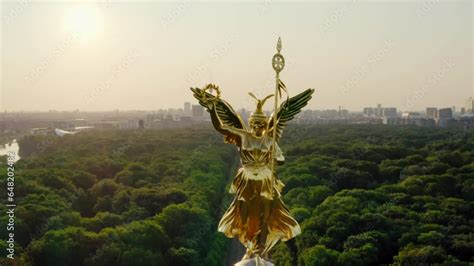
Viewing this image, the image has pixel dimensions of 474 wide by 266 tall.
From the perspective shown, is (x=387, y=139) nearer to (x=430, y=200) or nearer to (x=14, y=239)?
(x=430, y=200)

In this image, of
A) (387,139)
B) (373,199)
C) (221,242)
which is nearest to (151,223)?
(221,242)

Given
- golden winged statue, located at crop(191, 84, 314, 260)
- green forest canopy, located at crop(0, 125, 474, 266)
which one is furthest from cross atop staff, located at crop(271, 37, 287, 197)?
green forest canopy, located at crop(0, 125, 474, 266)

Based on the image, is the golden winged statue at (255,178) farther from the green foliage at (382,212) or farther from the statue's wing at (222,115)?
the green foliage at (382,212)

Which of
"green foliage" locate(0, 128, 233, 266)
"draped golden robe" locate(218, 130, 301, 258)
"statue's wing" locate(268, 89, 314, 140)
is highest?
"statue's wing" locate(268, 89, 314, 140)

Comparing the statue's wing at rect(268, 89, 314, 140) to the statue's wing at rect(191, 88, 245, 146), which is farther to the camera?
the statue's wing at rect(268, 89, 314, 140)

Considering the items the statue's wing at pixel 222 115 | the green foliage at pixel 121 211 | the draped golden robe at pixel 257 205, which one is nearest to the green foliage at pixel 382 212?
the green foliage at pixel 121 211

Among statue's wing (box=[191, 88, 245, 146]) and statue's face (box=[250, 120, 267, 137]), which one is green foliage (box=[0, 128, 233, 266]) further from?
statue's face (box=[250, 120, 267, 137])

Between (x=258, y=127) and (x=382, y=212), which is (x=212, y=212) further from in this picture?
Answer: (x=258, y=127)
